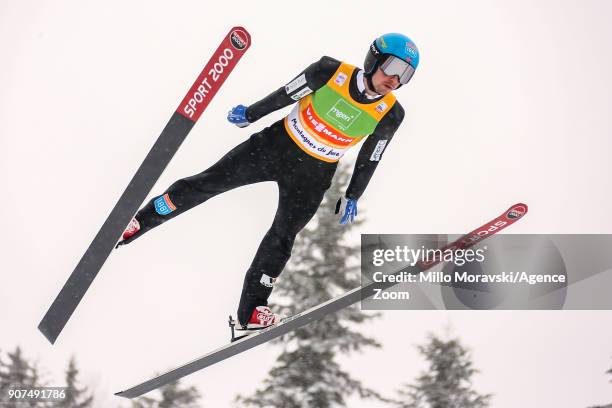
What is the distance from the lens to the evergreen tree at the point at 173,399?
819 centimetres

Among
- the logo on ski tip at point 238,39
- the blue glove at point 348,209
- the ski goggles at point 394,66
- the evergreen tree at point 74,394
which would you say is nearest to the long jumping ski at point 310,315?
the blue glove at point 348,209

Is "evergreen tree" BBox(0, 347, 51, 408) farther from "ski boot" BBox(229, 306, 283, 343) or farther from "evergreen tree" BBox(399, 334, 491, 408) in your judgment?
"evergreen tree" BBox(399, 334, 491, 408)

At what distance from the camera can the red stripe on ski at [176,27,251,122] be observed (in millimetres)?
4824

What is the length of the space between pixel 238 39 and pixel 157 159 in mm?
1070

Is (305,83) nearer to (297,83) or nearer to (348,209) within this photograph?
(297,83)

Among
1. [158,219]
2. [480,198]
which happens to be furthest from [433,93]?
[158,219]

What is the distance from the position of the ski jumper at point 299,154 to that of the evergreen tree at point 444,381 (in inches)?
138

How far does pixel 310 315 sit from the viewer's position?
557cm

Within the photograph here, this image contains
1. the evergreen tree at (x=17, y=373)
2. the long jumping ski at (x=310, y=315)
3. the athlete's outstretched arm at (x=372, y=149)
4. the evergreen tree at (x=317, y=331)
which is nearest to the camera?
the athlete's outstretched arm at (x=372, y=149)

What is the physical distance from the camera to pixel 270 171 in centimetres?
541

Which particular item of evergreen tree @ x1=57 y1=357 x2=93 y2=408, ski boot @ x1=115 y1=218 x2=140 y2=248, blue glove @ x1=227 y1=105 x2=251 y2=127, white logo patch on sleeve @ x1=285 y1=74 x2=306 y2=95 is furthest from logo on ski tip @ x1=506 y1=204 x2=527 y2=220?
evergreen tree @ x1=57 y1=357 x2=93 y2=408

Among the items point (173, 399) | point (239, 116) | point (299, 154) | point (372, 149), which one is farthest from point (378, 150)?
point (173, 399)

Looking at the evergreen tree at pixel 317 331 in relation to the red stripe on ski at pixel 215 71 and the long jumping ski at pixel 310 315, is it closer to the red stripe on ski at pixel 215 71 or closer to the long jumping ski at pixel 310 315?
the long jumping ski at pixel 310 315

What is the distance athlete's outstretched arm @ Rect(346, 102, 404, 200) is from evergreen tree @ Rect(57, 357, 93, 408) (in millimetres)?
5453
